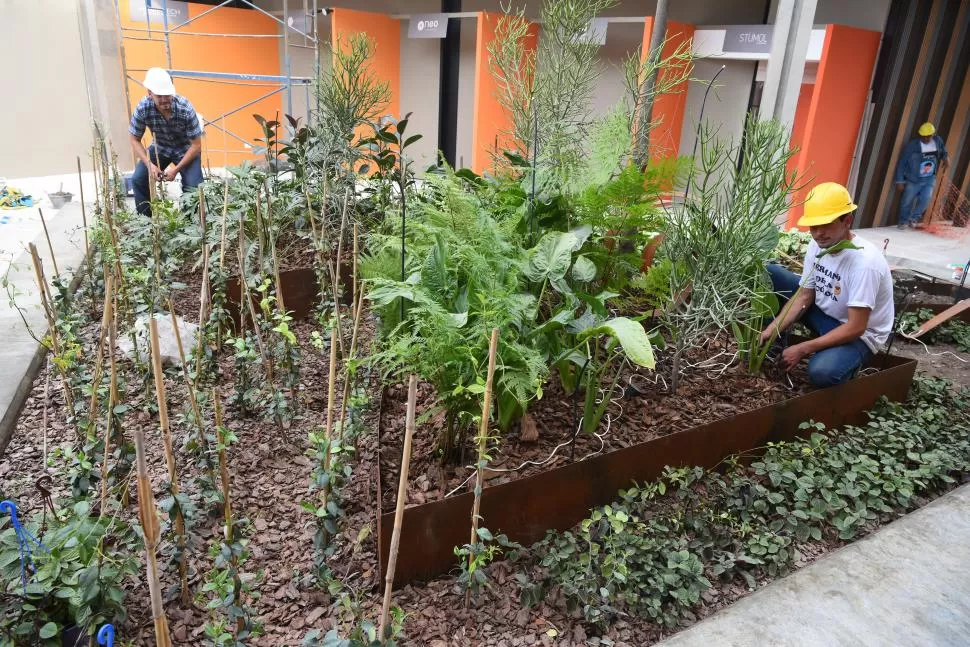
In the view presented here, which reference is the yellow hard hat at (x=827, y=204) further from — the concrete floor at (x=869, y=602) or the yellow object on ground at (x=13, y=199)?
the yellow object on ground at (x=13, y=199)

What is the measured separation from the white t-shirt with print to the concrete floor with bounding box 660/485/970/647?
993mm

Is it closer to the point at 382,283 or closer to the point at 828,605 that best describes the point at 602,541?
the point at 828,605

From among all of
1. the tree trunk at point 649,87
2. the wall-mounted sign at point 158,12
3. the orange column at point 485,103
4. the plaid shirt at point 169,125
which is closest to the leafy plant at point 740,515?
the tree trunk at point 649,87

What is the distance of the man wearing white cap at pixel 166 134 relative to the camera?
4.23 m

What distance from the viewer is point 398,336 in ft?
6.93

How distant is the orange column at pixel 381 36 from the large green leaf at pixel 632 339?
6.56 m

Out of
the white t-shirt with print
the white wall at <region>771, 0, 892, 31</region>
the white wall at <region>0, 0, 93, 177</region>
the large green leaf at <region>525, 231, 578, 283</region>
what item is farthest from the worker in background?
the white wall at <region>0, 0, 93, 177</region>

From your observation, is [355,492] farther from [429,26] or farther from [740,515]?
[429,26]

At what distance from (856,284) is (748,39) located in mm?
4068

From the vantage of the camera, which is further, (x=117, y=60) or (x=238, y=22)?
(x=238, y=22)

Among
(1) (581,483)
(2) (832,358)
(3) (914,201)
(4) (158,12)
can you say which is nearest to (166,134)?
(1) (581,483)

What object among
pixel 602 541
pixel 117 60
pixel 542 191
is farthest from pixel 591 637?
pixel 117 60

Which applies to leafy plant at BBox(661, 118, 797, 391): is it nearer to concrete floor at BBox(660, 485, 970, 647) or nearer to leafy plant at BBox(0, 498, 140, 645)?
concrete floor at BBox(660, 485, 970, 647)

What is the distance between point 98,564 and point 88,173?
7.92 meters
